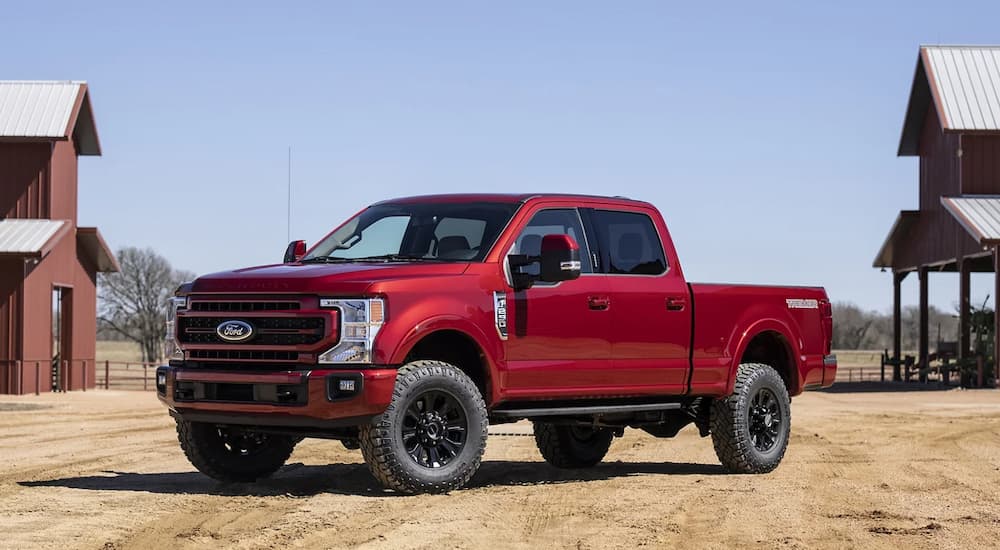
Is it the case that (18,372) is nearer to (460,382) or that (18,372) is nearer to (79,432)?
(79,432)

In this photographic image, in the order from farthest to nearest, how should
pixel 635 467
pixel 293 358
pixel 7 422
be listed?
pixel 7 422 < pixel 635 467 < pixel 293 358

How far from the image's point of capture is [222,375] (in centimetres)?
1044

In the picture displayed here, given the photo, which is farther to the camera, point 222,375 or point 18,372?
point 18,372

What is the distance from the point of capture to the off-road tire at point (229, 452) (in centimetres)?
1127

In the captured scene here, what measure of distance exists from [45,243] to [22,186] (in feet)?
10.6

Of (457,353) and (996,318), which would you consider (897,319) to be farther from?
(457,353)

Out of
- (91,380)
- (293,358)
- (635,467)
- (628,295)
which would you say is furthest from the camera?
(91,380)

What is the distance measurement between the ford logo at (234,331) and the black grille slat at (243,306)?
0.35ft

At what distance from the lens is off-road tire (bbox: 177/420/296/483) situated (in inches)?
444

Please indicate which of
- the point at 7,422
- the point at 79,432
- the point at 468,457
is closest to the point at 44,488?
the point at 468,457

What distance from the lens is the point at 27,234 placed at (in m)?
33.4

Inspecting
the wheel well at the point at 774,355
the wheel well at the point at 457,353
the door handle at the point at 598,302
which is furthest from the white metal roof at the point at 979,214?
the wheel well at the point at 457,353

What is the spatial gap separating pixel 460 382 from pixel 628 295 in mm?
2020

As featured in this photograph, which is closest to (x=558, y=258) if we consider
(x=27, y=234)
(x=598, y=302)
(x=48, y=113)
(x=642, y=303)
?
(x=598, y=302)
